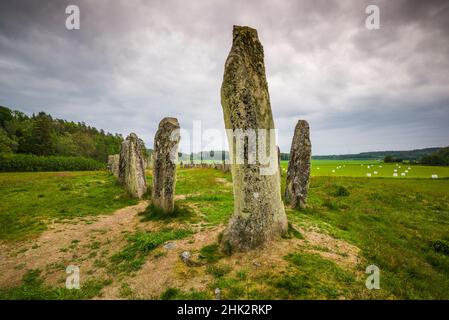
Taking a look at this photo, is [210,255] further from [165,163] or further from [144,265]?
[165,163]

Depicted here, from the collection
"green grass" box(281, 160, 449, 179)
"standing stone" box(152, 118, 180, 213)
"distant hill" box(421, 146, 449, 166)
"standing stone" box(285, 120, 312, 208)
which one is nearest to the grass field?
"standing stone" box(152, 118, 180, 213)

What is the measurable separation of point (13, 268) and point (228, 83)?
9.80 m

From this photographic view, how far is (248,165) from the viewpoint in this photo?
7312 mm

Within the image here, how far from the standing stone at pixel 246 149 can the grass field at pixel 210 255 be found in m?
0.62

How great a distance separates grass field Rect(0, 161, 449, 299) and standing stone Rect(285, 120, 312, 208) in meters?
1.08

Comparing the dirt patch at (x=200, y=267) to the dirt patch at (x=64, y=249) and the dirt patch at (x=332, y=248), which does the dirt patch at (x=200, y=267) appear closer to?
the dirt patch at (x=332, y=248)

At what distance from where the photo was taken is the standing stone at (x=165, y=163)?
12.3 m

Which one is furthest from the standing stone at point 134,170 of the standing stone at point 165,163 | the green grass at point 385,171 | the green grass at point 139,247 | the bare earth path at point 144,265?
the green grass at point 385,171

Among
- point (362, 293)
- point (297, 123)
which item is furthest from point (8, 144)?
point (362, 293)

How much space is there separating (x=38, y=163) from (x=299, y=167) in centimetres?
6146

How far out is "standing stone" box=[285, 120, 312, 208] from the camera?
44.9 feet

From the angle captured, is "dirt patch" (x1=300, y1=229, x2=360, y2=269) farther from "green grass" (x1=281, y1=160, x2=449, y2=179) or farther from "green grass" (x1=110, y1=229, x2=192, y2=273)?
"green grass" (x1=281, y1=160, x2=449, y2=179)
